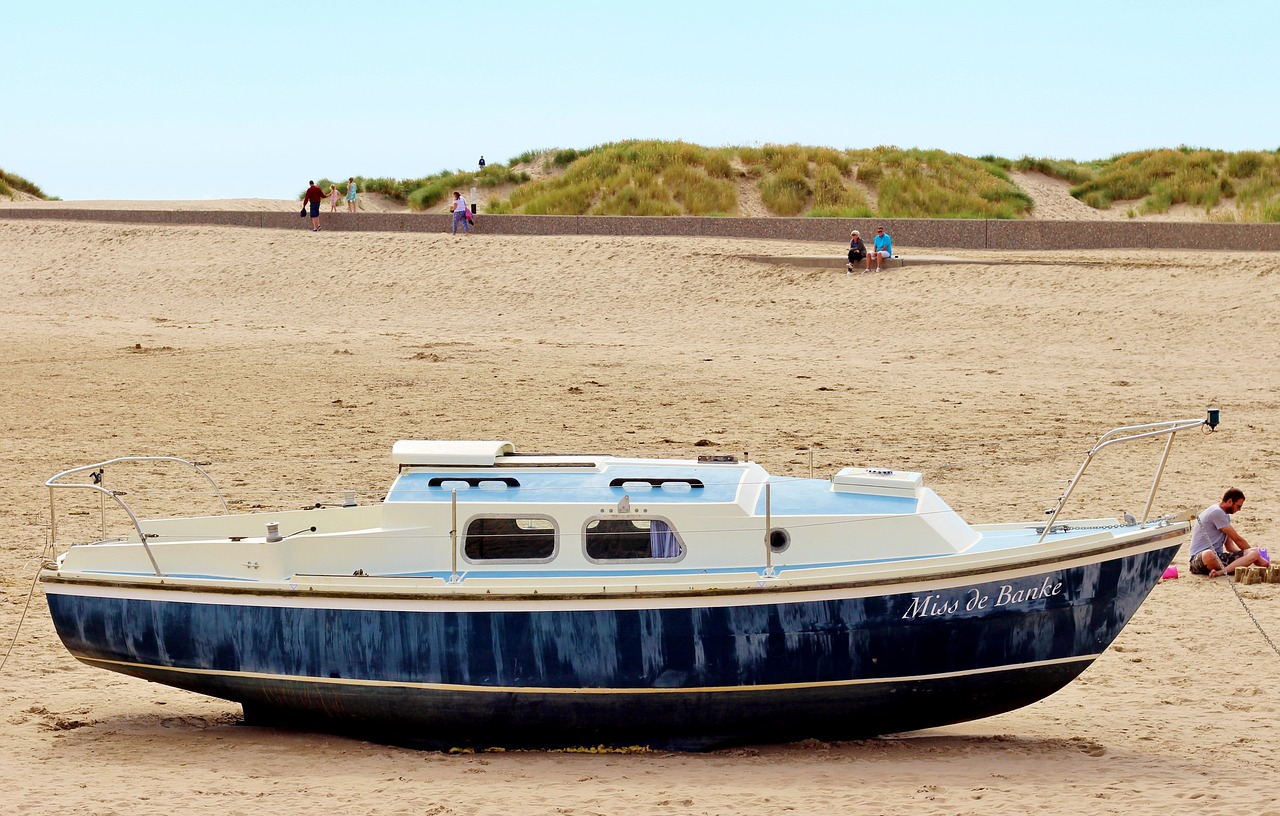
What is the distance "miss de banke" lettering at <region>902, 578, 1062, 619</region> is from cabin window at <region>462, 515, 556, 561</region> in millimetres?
2091

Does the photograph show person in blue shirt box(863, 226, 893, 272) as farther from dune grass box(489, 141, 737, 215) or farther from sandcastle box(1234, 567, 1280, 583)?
sandcastle box(1234, 567, 1280, 583)

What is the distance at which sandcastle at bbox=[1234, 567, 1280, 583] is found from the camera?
1211 cm

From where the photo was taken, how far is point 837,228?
32250 mm

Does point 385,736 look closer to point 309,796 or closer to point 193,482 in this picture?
point 309,796

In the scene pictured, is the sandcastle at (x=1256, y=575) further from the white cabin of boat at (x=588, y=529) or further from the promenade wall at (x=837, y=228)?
the promenade wall at (x=837, y=228)

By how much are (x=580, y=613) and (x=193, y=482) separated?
810cm

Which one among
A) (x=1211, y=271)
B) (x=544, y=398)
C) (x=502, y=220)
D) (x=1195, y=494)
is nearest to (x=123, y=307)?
(x=502, y=220)

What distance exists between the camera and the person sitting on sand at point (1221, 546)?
1224 cm

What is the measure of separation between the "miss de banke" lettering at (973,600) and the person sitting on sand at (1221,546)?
428cm

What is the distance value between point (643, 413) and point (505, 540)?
977cm

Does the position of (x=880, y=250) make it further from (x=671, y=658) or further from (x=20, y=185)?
(x=20, y=185)

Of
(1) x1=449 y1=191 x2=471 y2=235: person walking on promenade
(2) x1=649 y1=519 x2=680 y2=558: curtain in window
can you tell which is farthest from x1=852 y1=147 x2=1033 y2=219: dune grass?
(2) x1=649 y1=519 x2=680 y2=558: curtain in window

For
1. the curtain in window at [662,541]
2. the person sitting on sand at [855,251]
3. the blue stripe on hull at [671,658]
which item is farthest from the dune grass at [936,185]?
the curtain in window at [662,541]

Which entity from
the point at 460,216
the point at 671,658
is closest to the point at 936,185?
the point at 460,216
